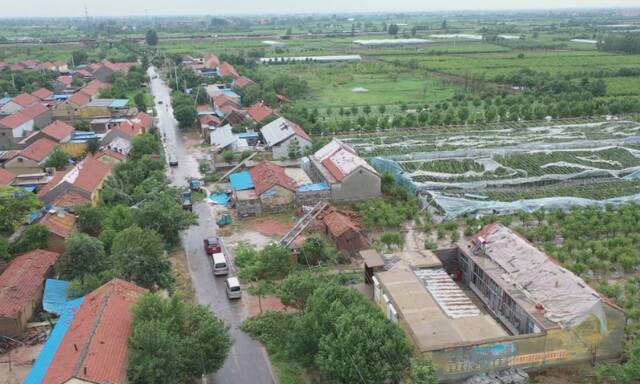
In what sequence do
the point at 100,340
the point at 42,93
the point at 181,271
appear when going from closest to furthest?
1. the point at 100,340
2. the point at 181,271
3. the point at 42,93

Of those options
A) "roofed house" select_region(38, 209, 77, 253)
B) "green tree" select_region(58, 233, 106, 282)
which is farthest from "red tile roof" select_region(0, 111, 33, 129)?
"green tree" select_region(58, 233, 106, 282)

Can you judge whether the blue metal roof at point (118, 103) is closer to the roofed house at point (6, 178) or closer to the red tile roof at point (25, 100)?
the red tile roof at point (25, 100)

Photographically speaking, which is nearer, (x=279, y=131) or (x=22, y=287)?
(x=22, y=287)

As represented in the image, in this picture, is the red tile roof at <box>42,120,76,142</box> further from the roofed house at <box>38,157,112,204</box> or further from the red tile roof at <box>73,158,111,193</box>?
the red tile roof at <box>73,158,111,193</box>

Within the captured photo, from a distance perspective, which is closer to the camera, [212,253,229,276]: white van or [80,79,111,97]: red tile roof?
[212,253,229,276]: white van

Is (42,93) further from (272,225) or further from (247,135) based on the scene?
(272,225)

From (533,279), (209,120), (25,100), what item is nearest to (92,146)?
(209,120)
